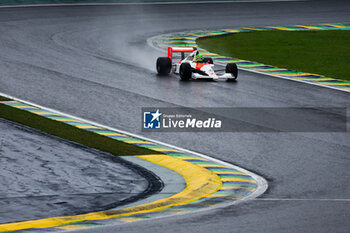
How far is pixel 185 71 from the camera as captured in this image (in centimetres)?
2061

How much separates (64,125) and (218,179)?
478 centimetres

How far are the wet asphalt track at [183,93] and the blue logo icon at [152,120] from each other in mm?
319

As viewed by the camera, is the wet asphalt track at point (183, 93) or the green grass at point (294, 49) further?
the green grass at point (294, 49)

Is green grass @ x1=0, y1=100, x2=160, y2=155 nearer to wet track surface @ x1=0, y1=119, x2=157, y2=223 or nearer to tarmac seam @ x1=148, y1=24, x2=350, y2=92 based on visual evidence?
wet track surface @ x1=0, y1=119, x2=157, y2=223

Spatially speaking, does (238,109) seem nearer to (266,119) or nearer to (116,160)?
(266,119)

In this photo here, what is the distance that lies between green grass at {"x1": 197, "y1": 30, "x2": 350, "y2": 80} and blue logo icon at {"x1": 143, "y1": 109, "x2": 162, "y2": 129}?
7925 mm

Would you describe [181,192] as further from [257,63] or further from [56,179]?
[257,63]

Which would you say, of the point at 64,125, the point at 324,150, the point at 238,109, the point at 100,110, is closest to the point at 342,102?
the point at 238,109

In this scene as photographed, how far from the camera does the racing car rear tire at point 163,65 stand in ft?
70.8

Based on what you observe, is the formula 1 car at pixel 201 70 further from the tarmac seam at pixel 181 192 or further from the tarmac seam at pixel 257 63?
the tarmac seam at pixel 181 192

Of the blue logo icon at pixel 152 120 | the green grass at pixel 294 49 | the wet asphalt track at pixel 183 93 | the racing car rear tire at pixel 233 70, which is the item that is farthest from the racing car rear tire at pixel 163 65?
the blue logo icon at pixel 152 120

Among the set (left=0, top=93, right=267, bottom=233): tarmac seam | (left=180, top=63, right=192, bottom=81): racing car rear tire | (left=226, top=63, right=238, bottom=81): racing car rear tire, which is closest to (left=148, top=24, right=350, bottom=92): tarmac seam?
(left=226, top=63, right=238, bottom=81): racing car rear tire

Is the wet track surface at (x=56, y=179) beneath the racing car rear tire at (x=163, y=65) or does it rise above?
above

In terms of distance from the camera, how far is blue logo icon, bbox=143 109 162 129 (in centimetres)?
1525
